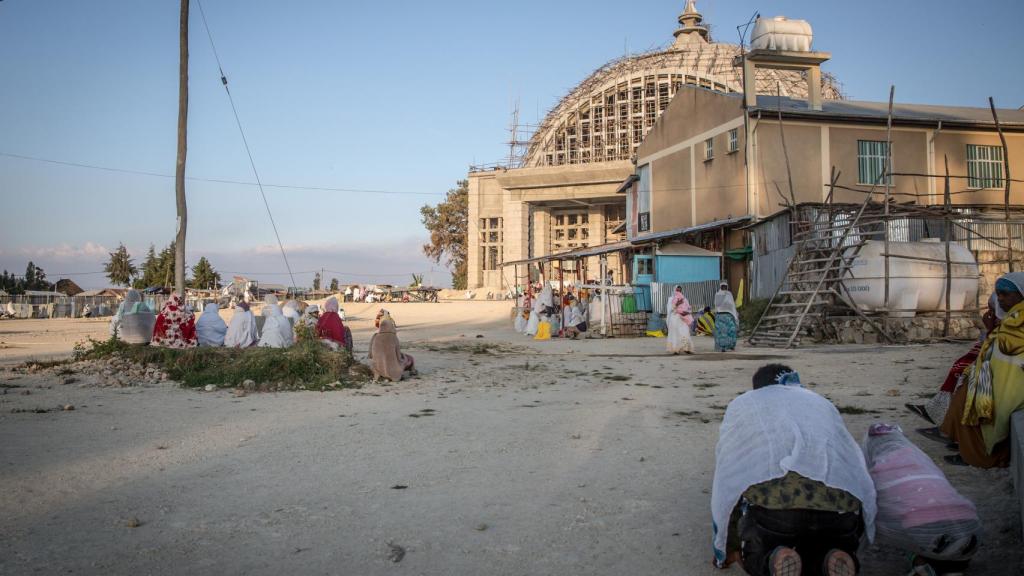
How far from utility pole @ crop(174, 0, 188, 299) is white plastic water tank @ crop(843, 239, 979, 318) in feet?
46.7

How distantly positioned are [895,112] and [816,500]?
24.6m

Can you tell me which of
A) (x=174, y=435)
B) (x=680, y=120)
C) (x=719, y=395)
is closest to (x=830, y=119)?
(x=680, y=120)

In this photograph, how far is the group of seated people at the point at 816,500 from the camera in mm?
2775

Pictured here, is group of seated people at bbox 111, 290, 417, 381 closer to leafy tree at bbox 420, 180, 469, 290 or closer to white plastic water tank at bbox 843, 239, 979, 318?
white plastic water tank at bbox 843, 239, 979, 318

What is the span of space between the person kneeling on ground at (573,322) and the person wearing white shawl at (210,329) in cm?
965

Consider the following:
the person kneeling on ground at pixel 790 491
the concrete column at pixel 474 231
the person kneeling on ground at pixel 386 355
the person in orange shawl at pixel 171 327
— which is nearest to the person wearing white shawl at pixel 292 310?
→ the person in orange shawl at pixel 171 327

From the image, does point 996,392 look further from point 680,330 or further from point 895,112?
point 895,112

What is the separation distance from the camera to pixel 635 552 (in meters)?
3.40

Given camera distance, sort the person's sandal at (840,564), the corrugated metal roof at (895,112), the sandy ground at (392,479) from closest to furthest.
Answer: the person's sandal at (840,564) → the sandy ground at (392,479) → the corrugated metal roof at (895,112)

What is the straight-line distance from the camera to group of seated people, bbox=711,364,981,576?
2775 millimetres

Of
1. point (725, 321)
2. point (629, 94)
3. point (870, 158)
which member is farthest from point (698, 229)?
point (629, 94)

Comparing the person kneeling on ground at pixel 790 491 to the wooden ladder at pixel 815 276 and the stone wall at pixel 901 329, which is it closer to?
the wooden ladder at pixel 815 276

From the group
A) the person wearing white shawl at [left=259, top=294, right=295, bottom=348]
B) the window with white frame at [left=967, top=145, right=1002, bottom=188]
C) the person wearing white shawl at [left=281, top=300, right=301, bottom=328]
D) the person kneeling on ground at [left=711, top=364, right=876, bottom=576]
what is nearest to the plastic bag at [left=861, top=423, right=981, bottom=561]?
the person kneeling on ground at [left=711, top=364, right=876, bottom=576]

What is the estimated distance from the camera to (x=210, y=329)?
13.5m
